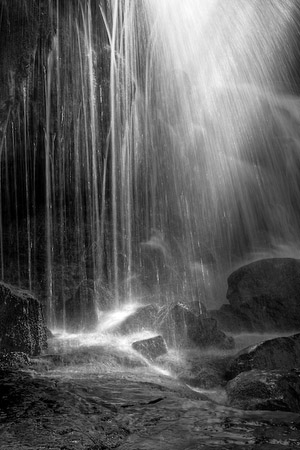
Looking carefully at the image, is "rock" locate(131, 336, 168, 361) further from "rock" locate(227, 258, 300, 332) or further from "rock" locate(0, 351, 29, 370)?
"rock" locate(227, 258, 300, 332)

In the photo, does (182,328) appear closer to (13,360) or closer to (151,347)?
(151,347)

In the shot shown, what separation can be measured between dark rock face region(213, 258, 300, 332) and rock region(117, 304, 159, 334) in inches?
131

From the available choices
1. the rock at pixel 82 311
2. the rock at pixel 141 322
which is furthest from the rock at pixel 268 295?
the rock at pixel 82 311

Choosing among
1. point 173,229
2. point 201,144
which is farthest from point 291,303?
point 201,144

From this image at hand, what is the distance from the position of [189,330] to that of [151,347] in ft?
6.25

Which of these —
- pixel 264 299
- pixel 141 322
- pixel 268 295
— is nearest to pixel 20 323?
pixel 141 322

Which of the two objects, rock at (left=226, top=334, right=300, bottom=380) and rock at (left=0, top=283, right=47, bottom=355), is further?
rock at (left=226, top=334, right=300, bottom=380)

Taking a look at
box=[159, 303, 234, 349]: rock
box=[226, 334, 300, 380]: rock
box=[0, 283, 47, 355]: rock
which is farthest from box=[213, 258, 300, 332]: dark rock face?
box=[0, 283, 47, 355]: rock

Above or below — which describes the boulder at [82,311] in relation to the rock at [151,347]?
above

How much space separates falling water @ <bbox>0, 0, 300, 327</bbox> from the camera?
14.2m

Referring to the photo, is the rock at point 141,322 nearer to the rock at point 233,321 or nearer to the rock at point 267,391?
the rock at point 233,321

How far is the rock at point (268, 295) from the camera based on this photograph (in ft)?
45.5

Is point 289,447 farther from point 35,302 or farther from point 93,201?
point 93,201

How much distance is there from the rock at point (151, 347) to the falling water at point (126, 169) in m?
3.43
